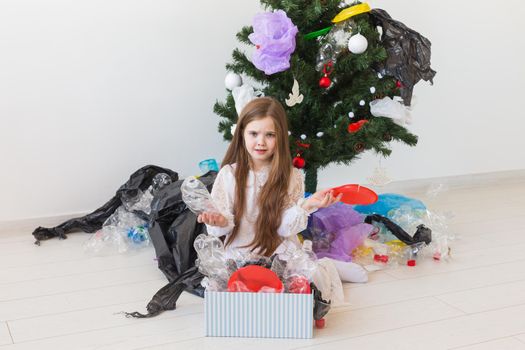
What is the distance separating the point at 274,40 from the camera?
250cm

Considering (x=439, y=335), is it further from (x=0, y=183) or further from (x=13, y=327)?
(x=0, y=183)

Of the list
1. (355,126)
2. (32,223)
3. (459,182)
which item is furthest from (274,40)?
(459,182)

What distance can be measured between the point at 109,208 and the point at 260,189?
1149 millimetres

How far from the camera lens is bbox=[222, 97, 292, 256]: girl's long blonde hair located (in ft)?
6.65

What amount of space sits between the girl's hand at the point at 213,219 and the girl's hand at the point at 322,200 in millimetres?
264

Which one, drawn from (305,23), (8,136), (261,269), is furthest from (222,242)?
(8,136)

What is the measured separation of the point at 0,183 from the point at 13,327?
116 cm

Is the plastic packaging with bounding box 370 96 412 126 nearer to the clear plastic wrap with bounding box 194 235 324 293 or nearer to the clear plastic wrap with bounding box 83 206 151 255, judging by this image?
the clear plastic wrap with bounding box 194 235 324 293

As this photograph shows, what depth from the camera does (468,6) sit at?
12.0 ft

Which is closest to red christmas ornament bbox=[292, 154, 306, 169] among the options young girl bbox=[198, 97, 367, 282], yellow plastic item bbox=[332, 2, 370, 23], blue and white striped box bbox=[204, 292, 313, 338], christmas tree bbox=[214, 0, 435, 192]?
christmas tree bbox=[214, 0, 435, 192]

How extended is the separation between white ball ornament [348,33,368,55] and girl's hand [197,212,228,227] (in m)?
0.94

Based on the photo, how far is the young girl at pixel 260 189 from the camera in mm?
2018

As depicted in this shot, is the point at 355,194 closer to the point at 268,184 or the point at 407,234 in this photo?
the point at 268,184

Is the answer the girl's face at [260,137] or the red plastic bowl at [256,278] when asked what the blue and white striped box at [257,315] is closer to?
the red plastic bowl at [256,278]
